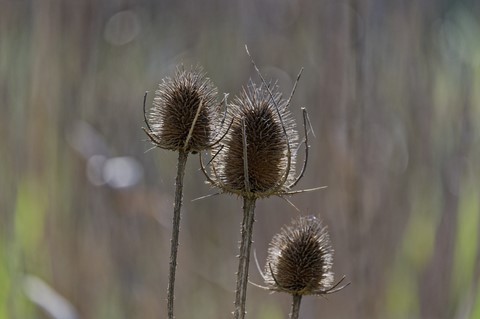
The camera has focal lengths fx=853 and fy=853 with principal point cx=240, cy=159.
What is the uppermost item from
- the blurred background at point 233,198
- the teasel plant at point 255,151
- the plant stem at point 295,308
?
the blurred background at point 233,198

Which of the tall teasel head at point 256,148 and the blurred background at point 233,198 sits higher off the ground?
the blurred background at point 233,198

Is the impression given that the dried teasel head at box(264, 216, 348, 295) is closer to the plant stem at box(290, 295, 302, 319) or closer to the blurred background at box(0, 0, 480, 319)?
the plant stem at box(290, 295, 302, 319)

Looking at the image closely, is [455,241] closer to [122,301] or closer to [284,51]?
[284,51]

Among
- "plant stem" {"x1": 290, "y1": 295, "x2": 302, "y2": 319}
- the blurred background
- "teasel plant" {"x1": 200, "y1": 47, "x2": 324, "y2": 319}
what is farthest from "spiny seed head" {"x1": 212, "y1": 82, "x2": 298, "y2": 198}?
the blurred background

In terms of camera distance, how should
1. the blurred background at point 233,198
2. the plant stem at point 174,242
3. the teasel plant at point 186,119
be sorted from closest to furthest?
1. the plant stem at point 174,242
2. the teasel plant at point 186,119
3. the blurred background at point 233,198

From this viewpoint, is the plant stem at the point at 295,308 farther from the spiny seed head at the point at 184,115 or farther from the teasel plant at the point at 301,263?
the spiny seed head at the point at 184,115

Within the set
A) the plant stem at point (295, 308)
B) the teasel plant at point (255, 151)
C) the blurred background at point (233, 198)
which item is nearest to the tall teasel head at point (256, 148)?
the teasel plant at point (255, 151)

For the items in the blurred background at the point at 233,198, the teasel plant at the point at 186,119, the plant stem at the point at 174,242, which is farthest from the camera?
the blurred background at the point at 233,198

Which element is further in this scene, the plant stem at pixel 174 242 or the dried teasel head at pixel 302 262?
the dried teasel head at pixel 302 262
